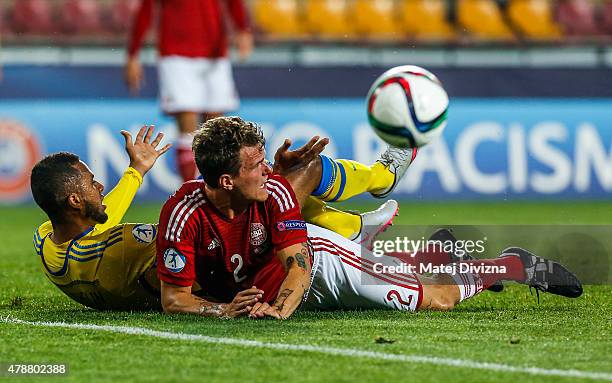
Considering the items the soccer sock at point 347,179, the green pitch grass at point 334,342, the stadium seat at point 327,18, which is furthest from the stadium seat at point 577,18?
the soccer sock at point 347,179

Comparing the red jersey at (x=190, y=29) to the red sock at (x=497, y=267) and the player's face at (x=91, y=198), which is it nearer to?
the player's face at (x=91, y=198)

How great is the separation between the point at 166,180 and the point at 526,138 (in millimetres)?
4002

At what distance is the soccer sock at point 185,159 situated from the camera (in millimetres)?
10766

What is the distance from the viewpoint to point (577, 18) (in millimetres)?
16531

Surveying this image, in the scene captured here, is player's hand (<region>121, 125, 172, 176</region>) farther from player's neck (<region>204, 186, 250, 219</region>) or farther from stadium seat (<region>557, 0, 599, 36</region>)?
stadium seat (<region>557, 0, 599, 36</region>)

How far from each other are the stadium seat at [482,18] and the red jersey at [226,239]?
10.7 metres

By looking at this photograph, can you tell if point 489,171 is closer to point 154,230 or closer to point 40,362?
point 154,230

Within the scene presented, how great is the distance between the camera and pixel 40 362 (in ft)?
15.0

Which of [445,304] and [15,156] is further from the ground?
[15,156]

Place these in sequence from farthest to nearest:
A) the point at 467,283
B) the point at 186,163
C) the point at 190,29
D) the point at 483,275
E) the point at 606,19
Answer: the point at 606,19
the point at 190,29
the point at 186,163
the point at 483,275
the point at 467,283

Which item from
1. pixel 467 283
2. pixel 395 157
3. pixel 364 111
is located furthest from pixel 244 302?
pixel 364 111

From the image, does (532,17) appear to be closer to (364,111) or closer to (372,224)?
(364,111)

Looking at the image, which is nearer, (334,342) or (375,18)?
(334,342)

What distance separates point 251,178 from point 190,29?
5.87 metres
